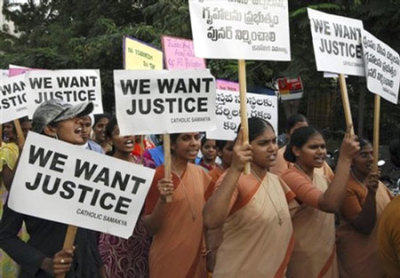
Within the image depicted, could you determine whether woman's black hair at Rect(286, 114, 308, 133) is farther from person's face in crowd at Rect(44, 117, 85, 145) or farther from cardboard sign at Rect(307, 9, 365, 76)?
person's face in crowd at Rect(44, 117, 85, 145)

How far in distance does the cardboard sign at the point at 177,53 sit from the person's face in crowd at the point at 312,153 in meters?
1.22

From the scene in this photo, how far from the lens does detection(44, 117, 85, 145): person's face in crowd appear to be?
11.3ft

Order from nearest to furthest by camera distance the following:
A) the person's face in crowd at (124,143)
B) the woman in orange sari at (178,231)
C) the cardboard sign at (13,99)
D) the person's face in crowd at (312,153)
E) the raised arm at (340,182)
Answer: the raised arm at (340,182), the woman in orange sari at (178,231), the person's face in crowd at (312,153), the person's face in crowd at (124,143), the cardboard sign at (13,99)

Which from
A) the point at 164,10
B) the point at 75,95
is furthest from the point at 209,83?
the point at 164,10

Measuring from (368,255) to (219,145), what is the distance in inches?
62.9

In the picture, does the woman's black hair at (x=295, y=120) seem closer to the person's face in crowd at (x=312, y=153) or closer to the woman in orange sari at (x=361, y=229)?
the woman in orange sari at (x=361, y=229)

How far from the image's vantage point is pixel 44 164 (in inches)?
125

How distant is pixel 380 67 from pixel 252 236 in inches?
68.9

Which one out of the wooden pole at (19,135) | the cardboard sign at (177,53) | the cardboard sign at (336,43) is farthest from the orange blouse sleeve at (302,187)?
the wooden pole at (19,135)

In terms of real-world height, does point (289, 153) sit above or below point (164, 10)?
below

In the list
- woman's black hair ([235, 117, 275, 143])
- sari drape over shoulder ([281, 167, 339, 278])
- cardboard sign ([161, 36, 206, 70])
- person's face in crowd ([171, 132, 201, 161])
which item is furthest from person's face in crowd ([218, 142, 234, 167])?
woman's black hair ([235, 117, 275, 143])

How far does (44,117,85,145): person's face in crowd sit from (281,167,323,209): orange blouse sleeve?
4.52 feet

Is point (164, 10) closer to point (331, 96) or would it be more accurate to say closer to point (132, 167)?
point (331, 96)

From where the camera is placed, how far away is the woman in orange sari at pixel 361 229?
4230 mm
